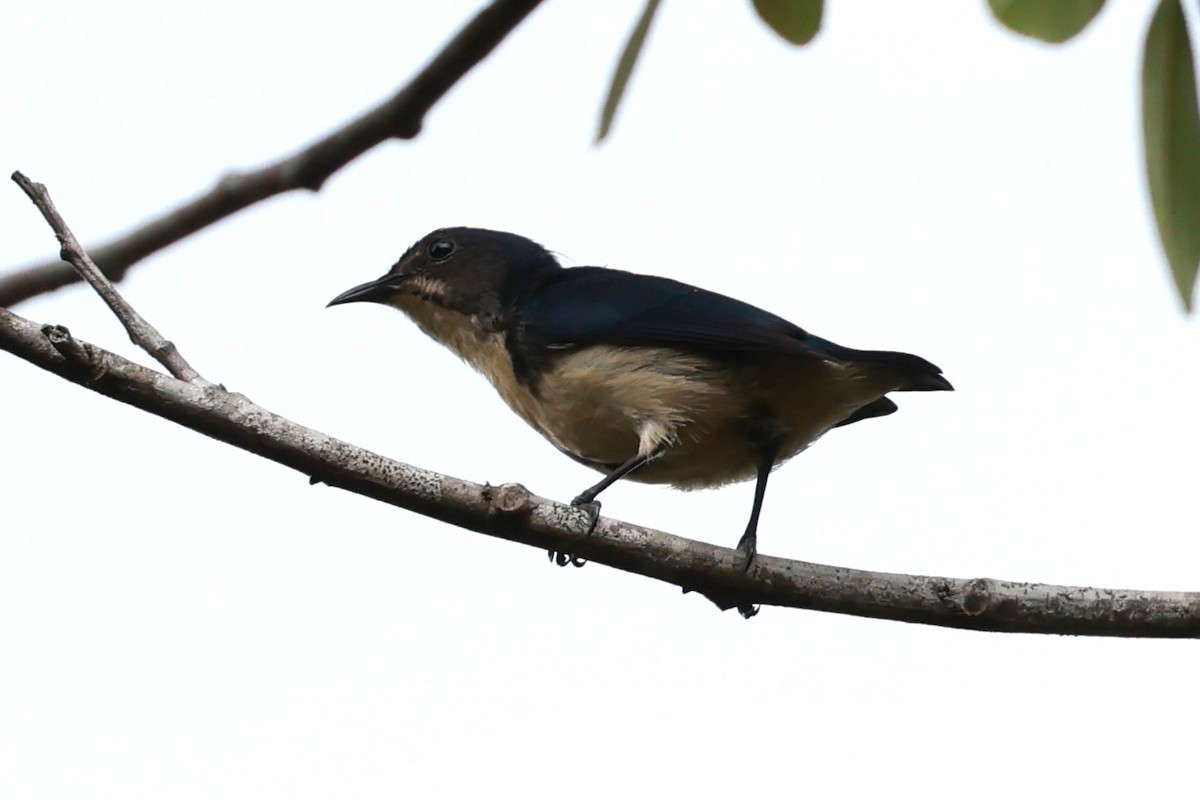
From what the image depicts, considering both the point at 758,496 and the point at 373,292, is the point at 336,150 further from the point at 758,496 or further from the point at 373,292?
the point at 373,292

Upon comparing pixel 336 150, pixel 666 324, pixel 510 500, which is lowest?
pixel 510 500

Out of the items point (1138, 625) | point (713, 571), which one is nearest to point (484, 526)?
point (713, 571)

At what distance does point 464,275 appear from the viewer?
6461 mm

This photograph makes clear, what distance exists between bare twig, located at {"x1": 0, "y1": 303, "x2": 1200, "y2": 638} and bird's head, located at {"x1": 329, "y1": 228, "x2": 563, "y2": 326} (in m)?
2.45

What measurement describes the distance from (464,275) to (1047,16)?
193 inches

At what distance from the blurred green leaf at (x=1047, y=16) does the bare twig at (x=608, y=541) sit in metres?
2.07

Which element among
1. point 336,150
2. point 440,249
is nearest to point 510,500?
point 336,150

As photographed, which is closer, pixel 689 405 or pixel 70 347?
pixel 70 347

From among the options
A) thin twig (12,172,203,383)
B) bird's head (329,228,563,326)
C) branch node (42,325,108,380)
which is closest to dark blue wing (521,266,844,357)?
bird's head (329,228,563,326)

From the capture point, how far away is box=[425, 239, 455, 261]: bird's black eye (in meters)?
6.65

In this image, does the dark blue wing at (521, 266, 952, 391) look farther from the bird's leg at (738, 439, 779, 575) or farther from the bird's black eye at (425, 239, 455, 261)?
the bird's black eye at (425, 239, 455, 261)

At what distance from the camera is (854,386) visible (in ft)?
17.1

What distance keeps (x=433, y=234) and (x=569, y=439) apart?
1.74 metres

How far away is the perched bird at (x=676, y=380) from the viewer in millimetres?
5188
